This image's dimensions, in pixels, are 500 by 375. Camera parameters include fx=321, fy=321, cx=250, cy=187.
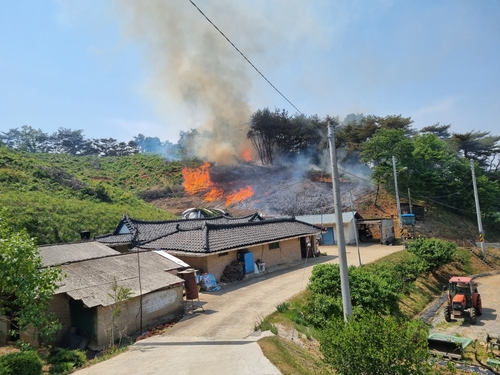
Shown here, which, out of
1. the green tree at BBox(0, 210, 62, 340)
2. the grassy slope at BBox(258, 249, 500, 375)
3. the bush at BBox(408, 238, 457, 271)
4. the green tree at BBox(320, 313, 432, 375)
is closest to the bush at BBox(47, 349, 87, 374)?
the green tree at BBox(0, 210, 62, 340)

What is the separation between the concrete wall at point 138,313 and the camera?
12.1 metres

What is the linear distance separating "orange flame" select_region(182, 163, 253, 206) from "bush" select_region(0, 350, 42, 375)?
4884cm

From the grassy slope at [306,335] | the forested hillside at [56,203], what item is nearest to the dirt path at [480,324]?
the grassy slope at [306,335]

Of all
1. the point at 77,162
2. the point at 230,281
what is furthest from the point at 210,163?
the point at 230,281

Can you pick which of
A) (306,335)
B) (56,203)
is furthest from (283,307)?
(56,203)

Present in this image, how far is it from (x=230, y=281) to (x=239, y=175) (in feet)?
160

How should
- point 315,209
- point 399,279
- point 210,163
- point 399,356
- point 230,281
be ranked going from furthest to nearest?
point 210,163 < point 315,209 < point 399,279 < point 230,281 < point 399,356

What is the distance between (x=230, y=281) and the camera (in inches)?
827

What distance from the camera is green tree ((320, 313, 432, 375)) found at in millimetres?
6758

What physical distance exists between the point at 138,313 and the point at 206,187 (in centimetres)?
5339

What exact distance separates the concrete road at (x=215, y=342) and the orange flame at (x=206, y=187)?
130ft

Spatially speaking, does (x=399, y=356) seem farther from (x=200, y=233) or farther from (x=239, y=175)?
(x=239, y=175)

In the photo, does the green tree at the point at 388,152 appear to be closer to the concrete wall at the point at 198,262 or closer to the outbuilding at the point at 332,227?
the outbuilding at the point at 332,227

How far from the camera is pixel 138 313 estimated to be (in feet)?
44.0
